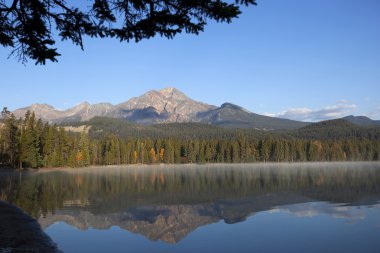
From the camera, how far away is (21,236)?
1723 cm

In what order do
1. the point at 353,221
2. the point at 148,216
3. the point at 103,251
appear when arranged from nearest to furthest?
1. the point at 103,251
2. the point at 353,221
3. the point at 148,216

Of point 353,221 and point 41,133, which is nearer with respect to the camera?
point 353,221

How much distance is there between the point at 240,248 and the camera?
19.2 metres

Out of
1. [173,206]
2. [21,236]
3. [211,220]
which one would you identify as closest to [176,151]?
[173,206]

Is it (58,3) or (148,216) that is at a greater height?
(58,3)

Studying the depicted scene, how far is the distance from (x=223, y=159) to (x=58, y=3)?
550 feet

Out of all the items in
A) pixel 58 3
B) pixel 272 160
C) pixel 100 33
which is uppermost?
pixel 58 3

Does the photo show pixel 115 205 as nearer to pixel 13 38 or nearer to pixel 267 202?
pixel 267 202

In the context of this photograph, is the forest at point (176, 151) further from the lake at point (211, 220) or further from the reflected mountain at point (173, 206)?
the lake at point (211, 220)

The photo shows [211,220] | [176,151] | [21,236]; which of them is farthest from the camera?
[176,151]

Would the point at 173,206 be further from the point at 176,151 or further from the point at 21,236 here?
the point at 176,151

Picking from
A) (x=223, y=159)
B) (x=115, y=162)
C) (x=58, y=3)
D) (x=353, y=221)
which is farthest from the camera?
(x=223, y=159)

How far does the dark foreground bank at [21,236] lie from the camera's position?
49.8 feet

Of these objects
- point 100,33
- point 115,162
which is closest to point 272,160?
point 115,162
